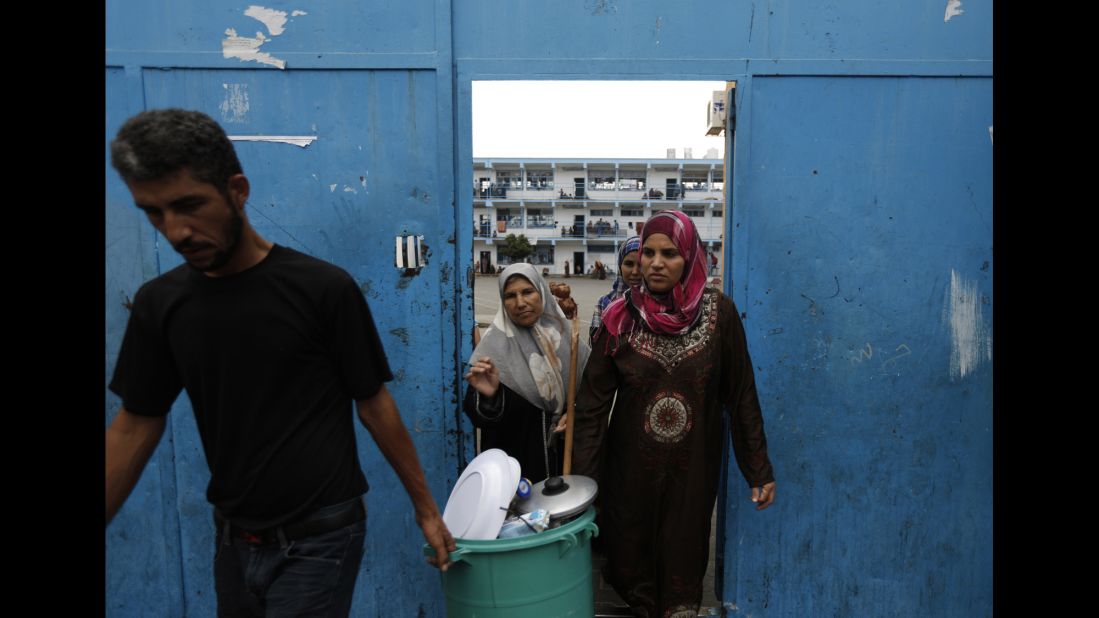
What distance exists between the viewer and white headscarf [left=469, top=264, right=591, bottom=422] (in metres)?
2.58

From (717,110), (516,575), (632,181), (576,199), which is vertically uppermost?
(632,181)

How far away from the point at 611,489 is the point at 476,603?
75cm

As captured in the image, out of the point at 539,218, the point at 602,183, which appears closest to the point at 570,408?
the point at 539,218

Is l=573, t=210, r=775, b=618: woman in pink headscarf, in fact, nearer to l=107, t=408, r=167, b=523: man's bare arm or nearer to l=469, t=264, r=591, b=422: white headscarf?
l=469, t=264, r=591, b=422: white headscarf

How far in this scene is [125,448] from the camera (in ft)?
5.05

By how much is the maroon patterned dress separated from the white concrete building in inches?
1800

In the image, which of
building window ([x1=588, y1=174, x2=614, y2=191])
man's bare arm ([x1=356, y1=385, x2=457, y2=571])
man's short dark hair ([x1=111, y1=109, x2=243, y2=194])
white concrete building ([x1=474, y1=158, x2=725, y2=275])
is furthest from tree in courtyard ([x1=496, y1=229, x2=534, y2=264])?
man's short dark hair ([x1=111, y1=109, x2=243, y2=194])

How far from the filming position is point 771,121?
261 cm

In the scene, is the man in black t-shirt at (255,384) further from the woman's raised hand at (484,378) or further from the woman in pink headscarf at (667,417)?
the woman in pink headscarf at (667,417)

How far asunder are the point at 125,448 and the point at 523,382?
4.63 ft

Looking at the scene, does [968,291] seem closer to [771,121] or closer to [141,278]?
[771,121]

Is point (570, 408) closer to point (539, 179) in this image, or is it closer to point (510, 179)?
point (510, 179)

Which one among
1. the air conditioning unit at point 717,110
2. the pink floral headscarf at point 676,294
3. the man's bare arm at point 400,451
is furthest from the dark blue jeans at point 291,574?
the air conditioning unit at point 717,110

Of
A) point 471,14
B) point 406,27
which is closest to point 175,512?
point 406,27
